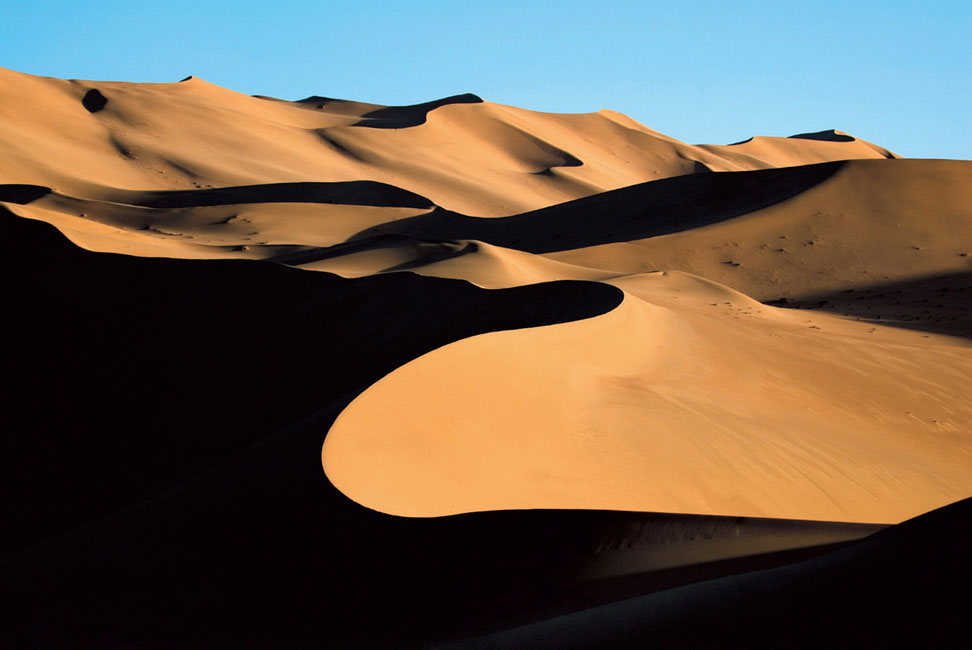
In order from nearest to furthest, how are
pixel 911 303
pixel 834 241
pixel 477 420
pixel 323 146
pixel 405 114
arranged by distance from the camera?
1. pixel 477 420
2. pixel 911 303
3. pixel 834 241
4. pixel 323 146
5. pixel 405 114

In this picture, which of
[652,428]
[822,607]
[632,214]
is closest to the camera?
[822,607]

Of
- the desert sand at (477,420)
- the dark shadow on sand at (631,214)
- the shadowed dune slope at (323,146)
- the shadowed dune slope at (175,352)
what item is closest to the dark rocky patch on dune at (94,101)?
the shadowed dune slope at (323,146)

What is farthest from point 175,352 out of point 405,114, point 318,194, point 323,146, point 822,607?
point 405,114

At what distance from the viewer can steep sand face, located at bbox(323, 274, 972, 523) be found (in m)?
4.89

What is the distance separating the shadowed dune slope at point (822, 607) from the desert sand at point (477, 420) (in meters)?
0.02

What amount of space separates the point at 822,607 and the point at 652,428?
10.4 ft

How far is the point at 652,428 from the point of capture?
5.91 metres

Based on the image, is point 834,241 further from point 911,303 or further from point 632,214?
point 632,214

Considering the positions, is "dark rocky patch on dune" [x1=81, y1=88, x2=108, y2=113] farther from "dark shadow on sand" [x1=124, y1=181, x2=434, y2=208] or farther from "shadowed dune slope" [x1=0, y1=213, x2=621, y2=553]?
"shadowed dune slope" [x1=0, y1=213, x2=621, y2=553]

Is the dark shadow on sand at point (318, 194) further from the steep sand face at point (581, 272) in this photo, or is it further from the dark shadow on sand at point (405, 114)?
the dark shadow on sand at point (405, 114)

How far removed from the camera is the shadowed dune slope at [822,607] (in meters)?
2.58

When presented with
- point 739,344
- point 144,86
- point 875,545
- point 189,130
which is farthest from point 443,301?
point 144,86

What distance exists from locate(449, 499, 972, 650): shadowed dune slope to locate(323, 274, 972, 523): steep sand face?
141 cm

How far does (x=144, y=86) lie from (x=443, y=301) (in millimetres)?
32259
